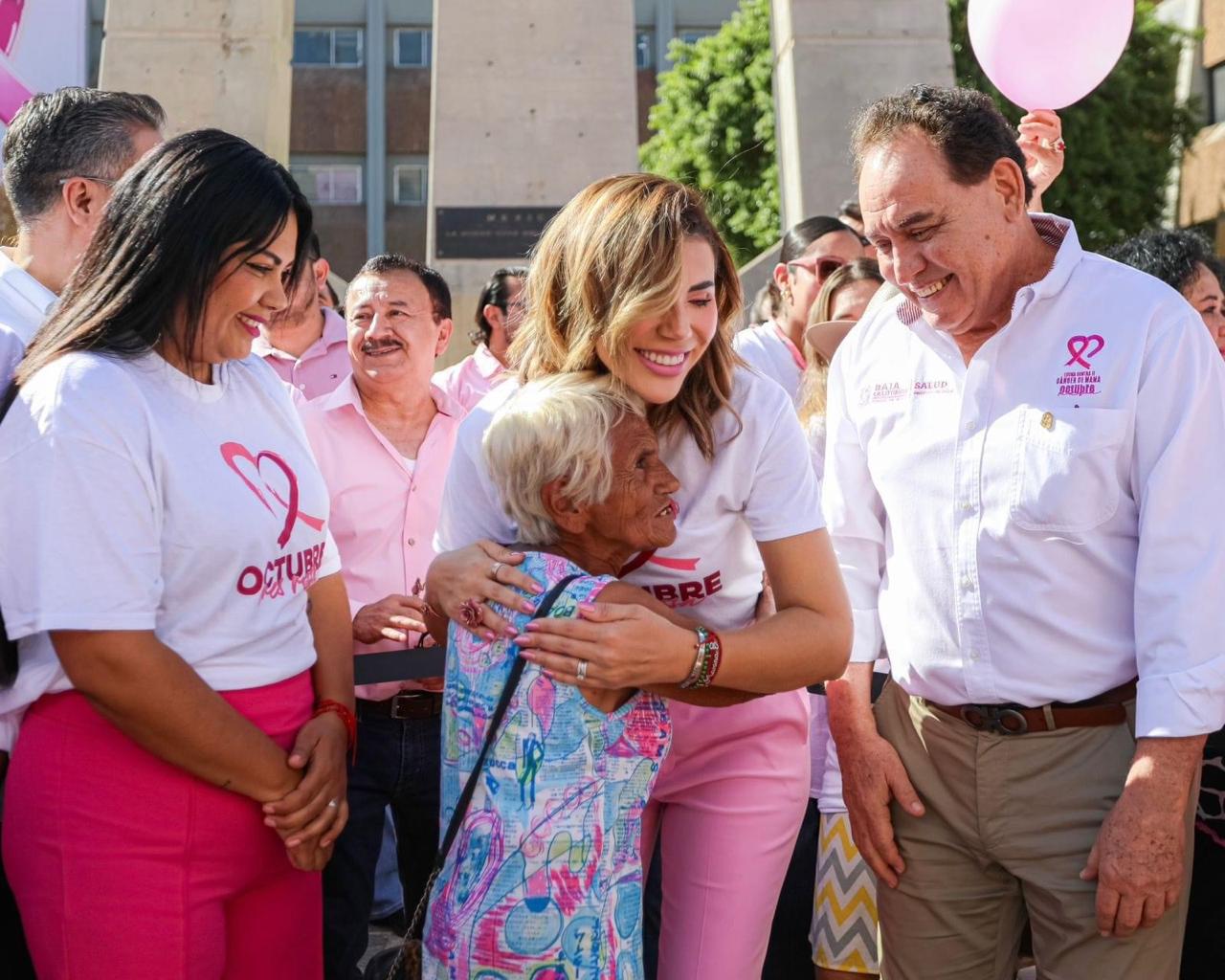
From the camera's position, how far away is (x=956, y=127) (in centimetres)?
267

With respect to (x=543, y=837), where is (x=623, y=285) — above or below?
above

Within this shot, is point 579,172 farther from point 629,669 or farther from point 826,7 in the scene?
point 629,669

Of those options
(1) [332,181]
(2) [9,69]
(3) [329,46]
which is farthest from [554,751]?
(3) [329,46]

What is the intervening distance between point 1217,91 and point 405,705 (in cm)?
2333

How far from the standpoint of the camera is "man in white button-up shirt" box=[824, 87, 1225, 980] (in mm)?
2447

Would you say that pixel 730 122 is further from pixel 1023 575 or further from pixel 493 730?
pixel 493 730

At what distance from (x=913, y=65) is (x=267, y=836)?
842 centimetres

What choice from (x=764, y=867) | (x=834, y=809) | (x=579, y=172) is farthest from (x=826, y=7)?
(x=764, y=867)

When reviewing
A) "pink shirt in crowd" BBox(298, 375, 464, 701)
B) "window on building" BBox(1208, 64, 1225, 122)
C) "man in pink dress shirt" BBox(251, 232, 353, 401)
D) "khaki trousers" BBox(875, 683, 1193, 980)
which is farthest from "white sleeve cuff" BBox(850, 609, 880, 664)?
"window on building" BBox(1208, 64, 1225, 122)

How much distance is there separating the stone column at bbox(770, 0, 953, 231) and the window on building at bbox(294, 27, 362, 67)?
2997cm

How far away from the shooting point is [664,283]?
8.29 ft

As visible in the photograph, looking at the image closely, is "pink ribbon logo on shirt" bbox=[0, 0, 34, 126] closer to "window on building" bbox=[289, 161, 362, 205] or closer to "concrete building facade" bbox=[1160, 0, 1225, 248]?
"concrete building facade" bbox=[1160, 0, 1225, 248]

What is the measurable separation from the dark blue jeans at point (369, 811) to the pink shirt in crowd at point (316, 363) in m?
2.34

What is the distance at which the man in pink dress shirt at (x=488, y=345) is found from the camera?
5.62 m
